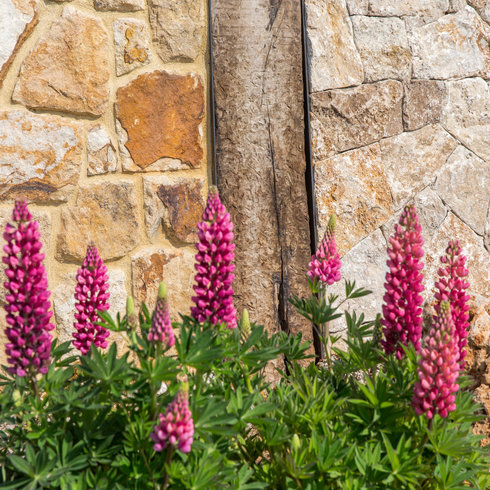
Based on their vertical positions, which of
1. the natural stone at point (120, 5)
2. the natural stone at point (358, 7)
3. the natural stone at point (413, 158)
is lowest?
the natural stone at point (413, 158)

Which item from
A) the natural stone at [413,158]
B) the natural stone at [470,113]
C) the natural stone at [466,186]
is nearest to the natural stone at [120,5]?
the natural stone at [413,158]

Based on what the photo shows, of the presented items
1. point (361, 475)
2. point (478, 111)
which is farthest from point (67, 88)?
point (478, 111)

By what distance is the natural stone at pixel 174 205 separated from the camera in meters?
3.27

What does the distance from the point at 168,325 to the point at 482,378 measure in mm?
1615

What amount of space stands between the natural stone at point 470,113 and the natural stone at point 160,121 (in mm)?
1627

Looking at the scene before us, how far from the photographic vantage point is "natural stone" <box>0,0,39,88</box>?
2887mm

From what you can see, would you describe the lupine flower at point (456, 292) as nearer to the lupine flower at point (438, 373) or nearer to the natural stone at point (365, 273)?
the lupine flower at point (438, 373)

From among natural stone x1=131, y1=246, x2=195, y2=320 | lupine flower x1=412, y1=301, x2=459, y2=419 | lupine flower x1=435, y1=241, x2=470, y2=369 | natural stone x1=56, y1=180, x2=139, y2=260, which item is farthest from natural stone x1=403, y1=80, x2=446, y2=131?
lupine flower x1=412, y1=301, x2=459, y2=419

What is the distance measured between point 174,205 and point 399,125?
1474 mm

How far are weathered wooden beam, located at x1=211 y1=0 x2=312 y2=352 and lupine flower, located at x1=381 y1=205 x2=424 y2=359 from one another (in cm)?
147

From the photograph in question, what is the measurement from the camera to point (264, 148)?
3.36 meters

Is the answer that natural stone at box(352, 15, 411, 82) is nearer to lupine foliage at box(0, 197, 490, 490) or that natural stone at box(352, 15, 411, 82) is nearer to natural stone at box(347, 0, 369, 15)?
natural stone at box(347, 0, 369, 15)

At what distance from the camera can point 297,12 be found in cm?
337

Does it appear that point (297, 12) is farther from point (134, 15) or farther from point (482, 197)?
point (482, 197)
